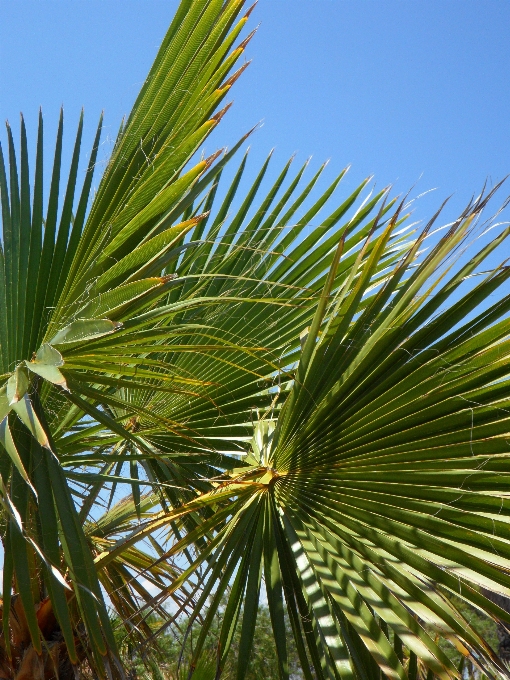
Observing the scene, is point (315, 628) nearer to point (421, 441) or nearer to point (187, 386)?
point (421, 441)

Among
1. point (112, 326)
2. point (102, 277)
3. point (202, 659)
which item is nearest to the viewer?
point (112, 326)

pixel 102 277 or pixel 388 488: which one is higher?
pixel 102 277

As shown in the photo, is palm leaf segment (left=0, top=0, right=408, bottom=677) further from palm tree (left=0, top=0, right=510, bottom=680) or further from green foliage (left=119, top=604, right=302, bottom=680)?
green foliage (left=119, top=604, right=302, bottom=680)

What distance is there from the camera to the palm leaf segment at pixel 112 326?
161 cm

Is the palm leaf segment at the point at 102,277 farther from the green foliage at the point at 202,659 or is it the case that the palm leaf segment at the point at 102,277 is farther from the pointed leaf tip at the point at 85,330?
the green foliage at the point at 202,659

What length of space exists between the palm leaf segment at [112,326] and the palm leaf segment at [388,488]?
0.67 ft

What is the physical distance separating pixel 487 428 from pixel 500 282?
1.21 feet

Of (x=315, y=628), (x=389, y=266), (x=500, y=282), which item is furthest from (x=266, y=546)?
(x=389, y=266)

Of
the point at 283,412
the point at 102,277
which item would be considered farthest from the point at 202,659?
the point at 102,277

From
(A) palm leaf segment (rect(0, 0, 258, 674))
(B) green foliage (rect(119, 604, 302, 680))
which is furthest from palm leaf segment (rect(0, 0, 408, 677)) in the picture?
(B) green foliage (rect(119, 604, 302, 680))

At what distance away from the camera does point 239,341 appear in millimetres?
2521

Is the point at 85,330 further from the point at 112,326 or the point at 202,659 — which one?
the point at 202,659

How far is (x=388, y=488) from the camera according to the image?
1.75 metres

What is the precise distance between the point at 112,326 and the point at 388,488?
833 mm
